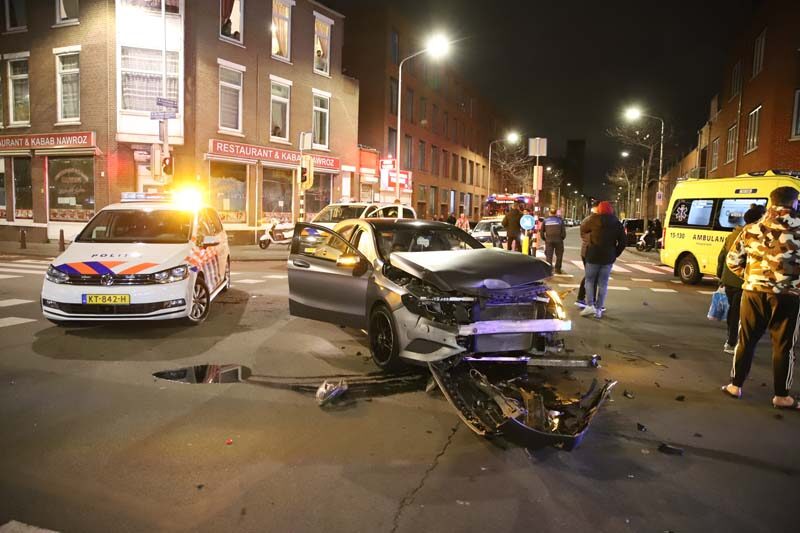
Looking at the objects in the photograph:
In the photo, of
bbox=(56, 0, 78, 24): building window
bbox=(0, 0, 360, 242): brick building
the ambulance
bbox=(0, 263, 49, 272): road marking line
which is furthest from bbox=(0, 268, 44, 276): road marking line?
the ambulance

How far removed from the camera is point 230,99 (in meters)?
23.9

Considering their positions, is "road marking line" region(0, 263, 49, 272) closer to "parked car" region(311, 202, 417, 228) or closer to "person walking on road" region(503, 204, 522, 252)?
"parked car" region(311, 202, 417, 228)

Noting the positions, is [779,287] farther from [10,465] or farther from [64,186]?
[64,186]

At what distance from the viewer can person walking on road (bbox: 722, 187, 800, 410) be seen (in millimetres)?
5152

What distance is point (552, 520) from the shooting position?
10.6 ft

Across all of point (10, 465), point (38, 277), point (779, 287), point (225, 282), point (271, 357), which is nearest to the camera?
point (10, 465)

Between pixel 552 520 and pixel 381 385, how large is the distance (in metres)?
2.70

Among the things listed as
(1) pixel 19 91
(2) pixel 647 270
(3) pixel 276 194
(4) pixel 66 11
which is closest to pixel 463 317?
(2) pixel 647 270

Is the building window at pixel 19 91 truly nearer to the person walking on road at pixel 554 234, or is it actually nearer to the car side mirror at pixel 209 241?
the car side mirror at pixel 209 241

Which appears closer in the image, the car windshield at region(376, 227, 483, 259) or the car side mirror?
the car windshield at region(376, 227, 483, 259)

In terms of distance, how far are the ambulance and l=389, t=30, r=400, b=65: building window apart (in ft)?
83.8

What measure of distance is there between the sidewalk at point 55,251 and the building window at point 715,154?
24528 mm

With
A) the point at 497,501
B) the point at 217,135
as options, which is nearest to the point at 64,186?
the point at 217,135

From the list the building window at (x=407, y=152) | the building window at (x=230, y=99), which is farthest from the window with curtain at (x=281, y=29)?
the building window at (x=407, y=152)
